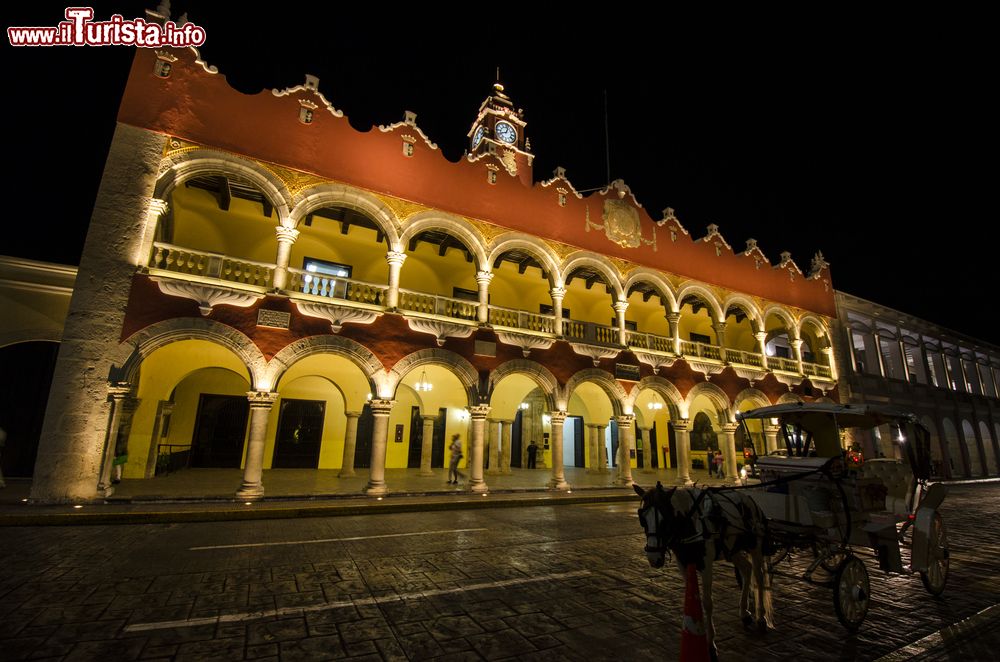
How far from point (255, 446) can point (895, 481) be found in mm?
12267

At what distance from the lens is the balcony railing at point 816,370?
20.6 metres

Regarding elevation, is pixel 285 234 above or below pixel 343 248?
below

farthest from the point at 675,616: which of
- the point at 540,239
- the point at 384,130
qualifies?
the point at 384,130

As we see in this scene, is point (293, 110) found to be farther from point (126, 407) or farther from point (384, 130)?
point (126, 407)

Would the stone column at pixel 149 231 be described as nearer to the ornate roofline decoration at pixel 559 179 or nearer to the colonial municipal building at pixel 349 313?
the colonial municipal building at pixel 349 313

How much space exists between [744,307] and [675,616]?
18.6 meters

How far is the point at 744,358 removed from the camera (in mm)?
18922

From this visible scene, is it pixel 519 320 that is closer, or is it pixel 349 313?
pixel 349 313

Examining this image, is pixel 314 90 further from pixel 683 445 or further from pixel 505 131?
pixel 683 445

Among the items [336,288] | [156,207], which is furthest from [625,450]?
[156,207]

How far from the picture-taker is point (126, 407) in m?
12.2

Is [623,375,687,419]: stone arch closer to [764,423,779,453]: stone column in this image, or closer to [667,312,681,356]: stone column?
[667,312,681,356]: stone column

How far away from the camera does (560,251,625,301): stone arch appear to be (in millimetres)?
A: 16047

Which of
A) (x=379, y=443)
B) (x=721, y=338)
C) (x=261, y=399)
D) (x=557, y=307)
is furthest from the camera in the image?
(x=721, y=338)
